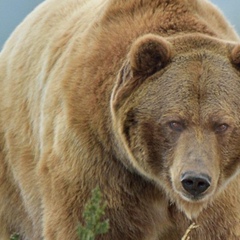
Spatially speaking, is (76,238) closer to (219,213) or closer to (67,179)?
(67,179)

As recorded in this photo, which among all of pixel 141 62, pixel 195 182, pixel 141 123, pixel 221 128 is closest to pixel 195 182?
pixel 195 182

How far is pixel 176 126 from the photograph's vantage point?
5.80 meters

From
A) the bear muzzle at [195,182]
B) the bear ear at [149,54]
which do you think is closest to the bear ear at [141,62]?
the bear ear at [149,54]

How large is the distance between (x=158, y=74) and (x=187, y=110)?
1.14 feet

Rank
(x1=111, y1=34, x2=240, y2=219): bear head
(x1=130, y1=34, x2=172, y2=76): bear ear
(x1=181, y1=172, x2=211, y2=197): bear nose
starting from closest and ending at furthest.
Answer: (x1=181, y1=172, x2=211, y2=197): bear nose < (x1=111, y1=34, x2=240, y2=219): bear head < (x1=130, y1=34, x2=172, y2=76): bear ear

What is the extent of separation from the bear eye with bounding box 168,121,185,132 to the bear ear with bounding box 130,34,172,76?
0.38 meters

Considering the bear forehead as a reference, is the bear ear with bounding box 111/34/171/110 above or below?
above

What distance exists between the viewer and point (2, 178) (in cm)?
773

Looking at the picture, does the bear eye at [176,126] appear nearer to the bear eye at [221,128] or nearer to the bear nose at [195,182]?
the bear eye at [221,128]

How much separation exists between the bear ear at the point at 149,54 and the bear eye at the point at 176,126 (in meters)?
0.38

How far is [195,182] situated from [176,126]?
1.32ft

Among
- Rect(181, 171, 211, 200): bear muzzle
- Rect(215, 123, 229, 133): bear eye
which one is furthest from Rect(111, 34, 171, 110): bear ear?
Rect(181, 171, 211, 200): bear muzzle

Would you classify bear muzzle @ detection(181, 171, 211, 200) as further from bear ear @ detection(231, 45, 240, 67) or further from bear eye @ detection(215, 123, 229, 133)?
bear ear @ detection(231, 45, 240, 67)

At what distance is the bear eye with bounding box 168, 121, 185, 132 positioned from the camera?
5.78 meters
